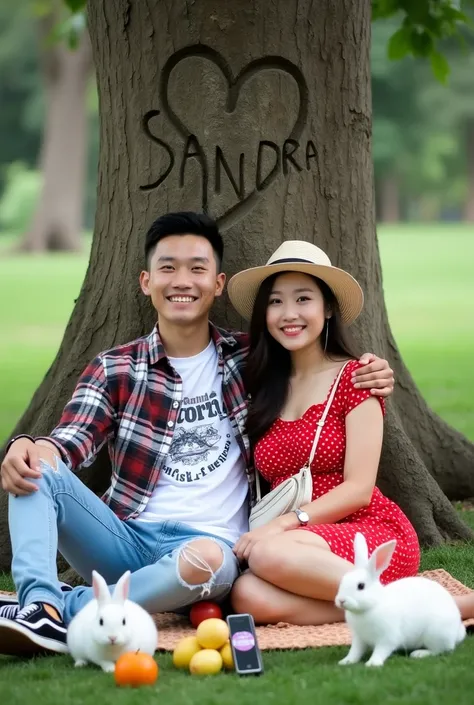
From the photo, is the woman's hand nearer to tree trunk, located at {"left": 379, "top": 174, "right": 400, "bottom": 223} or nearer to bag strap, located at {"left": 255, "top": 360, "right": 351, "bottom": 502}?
bag strap, located at {"left": 255, "top": 360, "right": 351, "bottom": 502}

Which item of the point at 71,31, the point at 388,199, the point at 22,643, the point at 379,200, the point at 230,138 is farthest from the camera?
the point at 388,199

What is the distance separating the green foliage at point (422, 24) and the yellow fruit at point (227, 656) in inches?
177

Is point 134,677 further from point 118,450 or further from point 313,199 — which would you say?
point 313,199

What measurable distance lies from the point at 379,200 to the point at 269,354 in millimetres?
51280

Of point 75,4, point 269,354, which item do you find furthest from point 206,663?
point 75,4

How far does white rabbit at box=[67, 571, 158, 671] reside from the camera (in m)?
3.56

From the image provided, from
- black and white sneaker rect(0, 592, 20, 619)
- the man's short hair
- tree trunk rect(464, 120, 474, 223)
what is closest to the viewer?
black and white sneaker rect(0, 592, 20, 619)

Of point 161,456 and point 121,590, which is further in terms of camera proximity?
point 161,456

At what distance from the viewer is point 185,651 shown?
3.76m

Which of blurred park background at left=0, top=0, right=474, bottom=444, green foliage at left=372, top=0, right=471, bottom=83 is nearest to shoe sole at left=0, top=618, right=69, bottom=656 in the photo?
green foliage at left=372, top=0, right=471, bottom=83

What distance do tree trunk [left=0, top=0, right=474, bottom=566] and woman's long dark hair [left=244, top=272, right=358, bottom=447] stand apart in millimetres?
516

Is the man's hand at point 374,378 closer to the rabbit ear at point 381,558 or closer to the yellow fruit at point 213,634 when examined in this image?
the rabbit ear at point 381,558

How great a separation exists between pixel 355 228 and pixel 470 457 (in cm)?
162

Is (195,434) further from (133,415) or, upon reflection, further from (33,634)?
(33,634)
